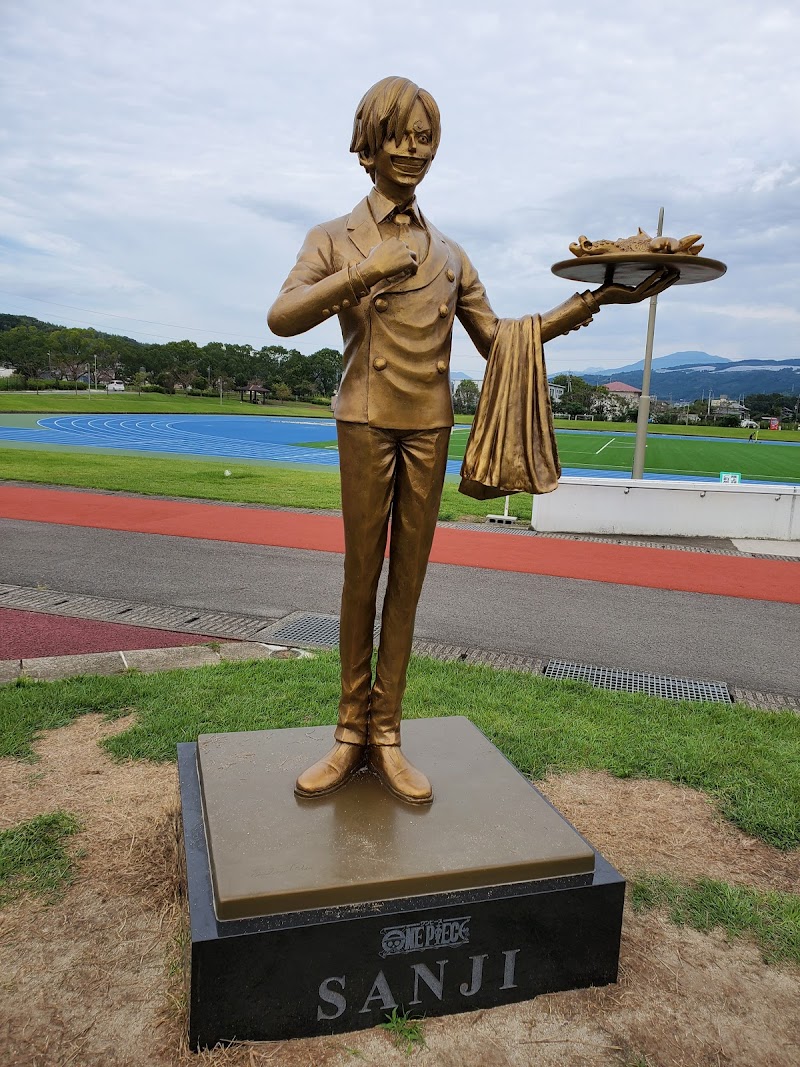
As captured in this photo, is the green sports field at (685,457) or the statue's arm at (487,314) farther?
the green sports field at (685,457)

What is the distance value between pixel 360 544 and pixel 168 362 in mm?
75894

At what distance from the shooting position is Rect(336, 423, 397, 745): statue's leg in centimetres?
312

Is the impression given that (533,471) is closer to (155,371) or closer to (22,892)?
(22,892)

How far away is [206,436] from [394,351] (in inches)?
1266

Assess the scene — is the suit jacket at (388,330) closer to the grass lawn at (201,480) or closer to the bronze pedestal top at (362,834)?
the bronze pedestal top at (362,834)

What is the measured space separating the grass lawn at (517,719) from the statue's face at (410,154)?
3204 mm

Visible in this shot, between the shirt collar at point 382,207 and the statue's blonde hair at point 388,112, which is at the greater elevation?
the statue's blonde hair at point 388,112

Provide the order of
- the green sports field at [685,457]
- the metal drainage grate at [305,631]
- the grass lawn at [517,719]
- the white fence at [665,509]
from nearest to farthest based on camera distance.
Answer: the grass lawn at [517,719]
the metal drainage grate at [305,631]
the white fence at [665,509]
the green sports field at [685,457]

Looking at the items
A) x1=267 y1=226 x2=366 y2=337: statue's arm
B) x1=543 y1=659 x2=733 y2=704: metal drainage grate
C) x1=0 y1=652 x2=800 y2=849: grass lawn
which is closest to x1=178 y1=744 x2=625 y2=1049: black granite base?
x1=0 y1=652 x2=800 y2=849: grass lawn

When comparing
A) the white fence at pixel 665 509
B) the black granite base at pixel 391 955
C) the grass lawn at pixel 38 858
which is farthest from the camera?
the white fence at pixel 665 509

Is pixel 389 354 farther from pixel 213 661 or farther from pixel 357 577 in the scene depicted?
pixel 213 661

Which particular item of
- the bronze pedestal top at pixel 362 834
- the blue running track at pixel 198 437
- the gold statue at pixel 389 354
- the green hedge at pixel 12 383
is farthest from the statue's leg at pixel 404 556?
the green hedge at pixel 12 383

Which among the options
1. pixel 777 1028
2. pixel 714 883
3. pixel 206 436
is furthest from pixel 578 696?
pixel 206 436

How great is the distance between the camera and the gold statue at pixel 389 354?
2.89 metres
